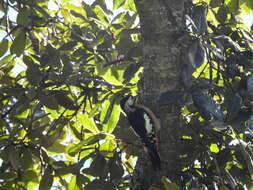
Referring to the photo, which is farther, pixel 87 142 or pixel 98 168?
pixel 98 168

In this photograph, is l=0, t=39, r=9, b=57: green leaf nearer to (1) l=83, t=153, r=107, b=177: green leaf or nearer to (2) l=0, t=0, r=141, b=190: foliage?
(2) l=0, t=0, r=141, b=190: foliage

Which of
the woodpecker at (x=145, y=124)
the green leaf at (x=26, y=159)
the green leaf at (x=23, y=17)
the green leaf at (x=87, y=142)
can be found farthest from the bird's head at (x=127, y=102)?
the green leaf at (x=23, y=17)

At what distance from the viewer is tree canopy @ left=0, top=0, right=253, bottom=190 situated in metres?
1.73

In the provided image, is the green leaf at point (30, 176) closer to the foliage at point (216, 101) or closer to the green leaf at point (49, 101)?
the green leaf at point (49, 101)

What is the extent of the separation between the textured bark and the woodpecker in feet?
0.11

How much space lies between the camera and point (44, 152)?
7.25ft

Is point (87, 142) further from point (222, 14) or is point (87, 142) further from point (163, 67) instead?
point (222, 14)

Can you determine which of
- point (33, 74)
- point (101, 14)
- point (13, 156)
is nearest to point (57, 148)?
point (13, 156)

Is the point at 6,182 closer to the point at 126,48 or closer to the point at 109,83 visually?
the point at 109,83

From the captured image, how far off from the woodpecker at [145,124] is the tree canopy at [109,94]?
0.06m

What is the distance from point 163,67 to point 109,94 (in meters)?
0.37

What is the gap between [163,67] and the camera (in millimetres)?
1994

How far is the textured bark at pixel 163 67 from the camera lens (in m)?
1.98

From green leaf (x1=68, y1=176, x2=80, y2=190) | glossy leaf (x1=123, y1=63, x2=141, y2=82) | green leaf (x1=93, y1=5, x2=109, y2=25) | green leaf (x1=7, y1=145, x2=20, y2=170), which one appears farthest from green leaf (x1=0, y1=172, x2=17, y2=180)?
green leaf (x1=93, y1=5, x2=109, y2=25)
